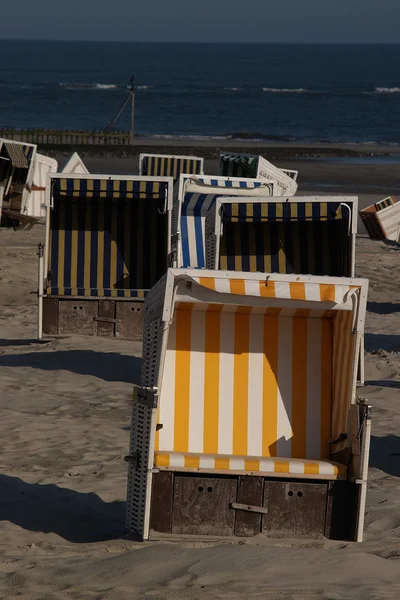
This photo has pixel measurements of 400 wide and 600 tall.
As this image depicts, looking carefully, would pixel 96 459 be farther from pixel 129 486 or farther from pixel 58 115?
pixel 58 115

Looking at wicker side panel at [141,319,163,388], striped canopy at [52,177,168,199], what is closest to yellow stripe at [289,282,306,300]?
wicker side panel at [141,319,163,388]

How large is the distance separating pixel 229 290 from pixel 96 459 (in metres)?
2.18

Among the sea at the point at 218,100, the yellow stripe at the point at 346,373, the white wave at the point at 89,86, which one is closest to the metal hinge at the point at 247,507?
the yellow stripe at the point at 346,373

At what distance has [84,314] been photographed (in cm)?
1043

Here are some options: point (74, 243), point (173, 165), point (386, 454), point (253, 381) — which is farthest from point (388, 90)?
point (253, 381)

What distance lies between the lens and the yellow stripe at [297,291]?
219 inches

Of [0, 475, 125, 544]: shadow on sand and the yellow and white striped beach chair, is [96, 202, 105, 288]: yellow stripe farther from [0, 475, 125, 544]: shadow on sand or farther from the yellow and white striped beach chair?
the yellow and white striped beach chair

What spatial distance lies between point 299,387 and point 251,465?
69 centimetres

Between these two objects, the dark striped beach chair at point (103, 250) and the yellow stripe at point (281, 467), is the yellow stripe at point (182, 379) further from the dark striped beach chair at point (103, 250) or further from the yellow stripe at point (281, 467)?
the dark striped beach chair at point (103, 250)

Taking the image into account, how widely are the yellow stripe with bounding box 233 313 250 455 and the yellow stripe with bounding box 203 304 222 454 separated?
0.10 meters

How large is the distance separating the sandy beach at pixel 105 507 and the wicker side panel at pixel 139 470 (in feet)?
0.37

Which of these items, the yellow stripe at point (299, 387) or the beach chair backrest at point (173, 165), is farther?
the beach chair backrest at point (173, 165)

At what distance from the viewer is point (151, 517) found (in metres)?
5.59

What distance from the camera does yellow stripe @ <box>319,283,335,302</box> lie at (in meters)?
5.58
